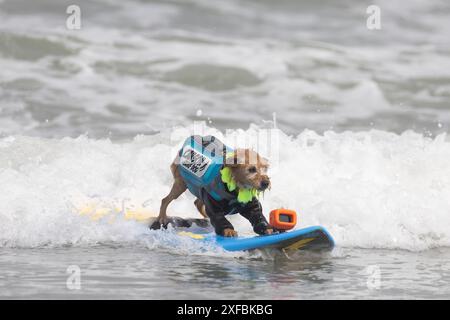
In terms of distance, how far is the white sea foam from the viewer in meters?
8.82

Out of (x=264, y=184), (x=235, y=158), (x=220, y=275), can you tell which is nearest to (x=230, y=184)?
(x=235, y=158)

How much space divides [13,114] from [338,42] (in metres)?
8.70

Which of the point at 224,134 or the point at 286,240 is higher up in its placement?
the point at 224,134

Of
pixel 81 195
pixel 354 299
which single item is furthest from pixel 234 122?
pixel 354 299

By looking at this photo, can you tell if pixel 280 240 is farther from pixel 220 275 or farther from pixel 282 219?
pixel 220 275

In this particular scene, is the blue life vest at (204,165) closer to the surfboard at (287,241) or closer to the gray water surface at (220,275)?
the surfboard at (287,241)

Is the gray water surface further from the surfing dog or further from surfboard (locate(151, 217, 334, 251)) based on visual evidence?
the surfing dog

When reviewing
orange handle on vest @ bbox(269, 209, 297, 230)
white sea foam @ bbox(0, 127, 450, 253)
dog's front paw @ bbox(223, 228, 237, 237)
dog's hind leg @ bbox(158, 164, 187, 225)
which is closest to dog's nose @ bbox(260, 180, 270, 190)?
orange handle on vest @ bbox(269, 209, 297, 230)

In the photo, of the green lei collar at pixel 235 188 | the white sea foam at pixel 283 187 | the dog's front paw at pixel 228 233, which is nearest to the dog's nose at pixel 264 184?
the green lei collar at pixel 235 188

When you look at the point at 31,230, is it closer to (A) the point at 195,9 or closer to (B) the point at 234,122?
(B) the point at 234,122

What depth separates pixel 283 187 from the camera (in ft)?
34.8

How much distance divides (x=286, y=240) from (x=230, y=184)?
2.28 feet

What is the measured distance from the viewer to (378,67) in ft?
66.1
